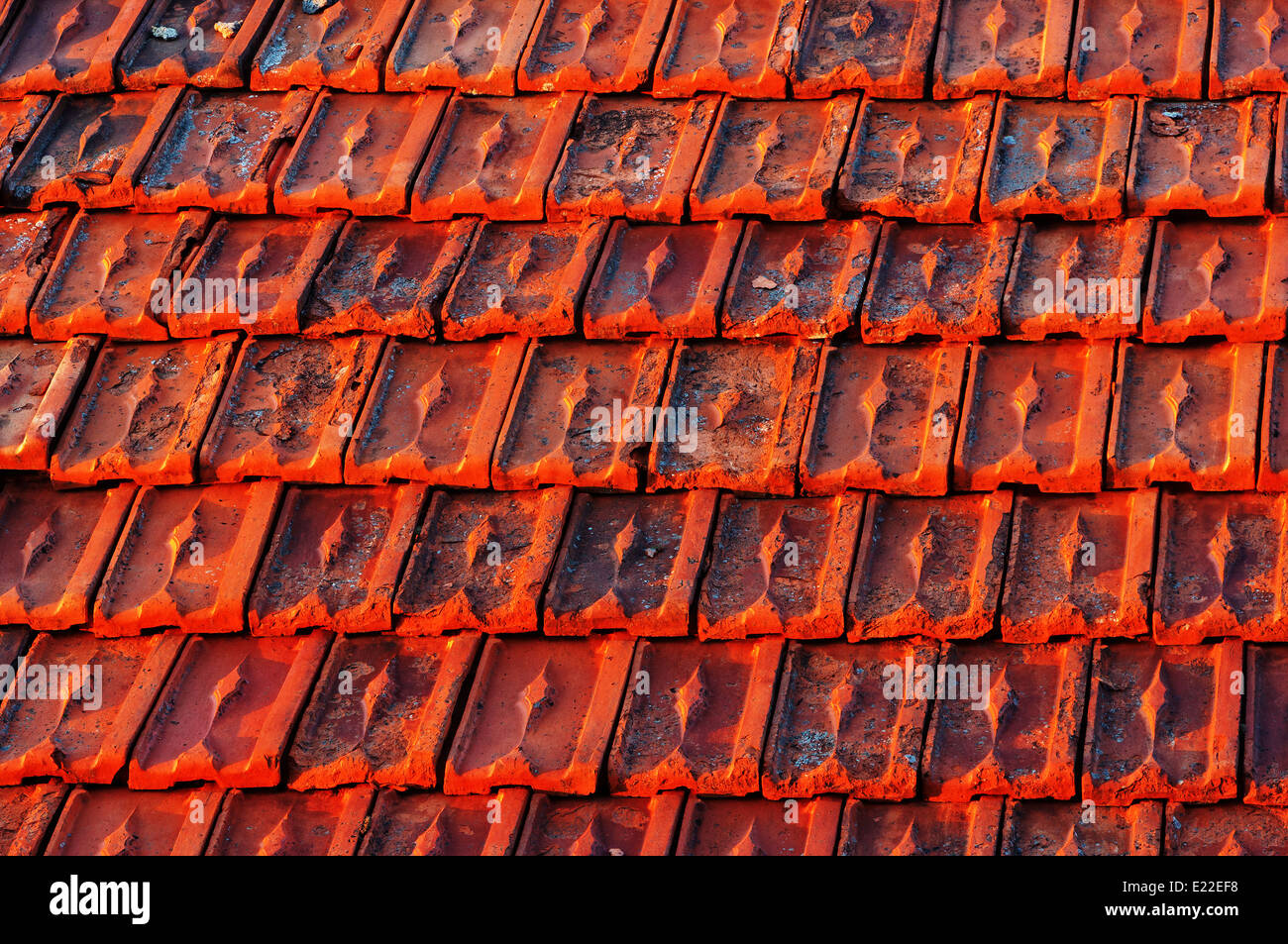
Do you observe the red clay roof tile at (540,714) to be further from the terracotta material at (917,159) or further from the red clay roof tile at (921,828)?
the terracotta material at (917,159)

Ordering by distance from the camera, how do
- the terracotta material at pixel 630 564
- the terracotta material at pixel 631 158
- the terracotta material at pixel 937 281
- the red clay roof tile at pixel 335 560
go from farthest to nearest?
the terracotta material at pixel 631 158 → the terracotta material at pixel 937 281 → the red clay roof tile at pixel 335 560 → the terracotta material at pixel 630 564

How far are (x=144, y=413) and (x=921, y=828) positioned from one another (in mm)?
2632

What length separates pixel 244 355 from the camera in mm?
4727

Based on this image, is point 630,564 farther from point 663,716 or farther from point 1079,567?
point 1079,567

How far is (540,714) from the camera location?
407cm

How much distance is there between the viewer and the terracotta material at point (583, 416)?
4348 mm

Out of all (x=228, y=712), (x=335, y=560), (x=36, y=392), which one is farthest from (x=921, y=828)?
(x=36, y=392)

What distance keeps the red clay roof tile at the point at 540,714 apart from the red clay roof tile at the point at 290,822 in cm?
26

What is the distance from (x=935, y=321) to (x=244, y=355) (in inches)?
83.1

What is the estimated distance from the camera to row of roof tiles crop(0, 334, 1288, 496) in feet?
13.7

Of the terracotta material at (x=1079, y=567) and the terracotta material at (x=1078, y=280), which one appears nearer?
the terracotta material at (x=1079, y=567)

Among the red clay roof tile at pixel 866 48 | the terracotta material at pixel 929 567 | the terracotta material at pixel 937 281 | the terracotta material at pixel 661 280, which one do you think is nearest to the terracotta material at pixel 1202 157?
the terracotta material at pixel 937 281

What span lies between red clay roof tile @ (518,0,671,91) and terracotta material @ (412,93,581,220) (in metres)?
0.08

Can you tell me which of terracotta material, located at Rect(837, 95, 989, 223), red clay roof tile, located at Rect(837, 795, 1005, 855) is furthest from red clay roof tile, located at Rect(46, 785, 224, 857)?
terracotta material, located at Rect(837, 95, 989, 223)
